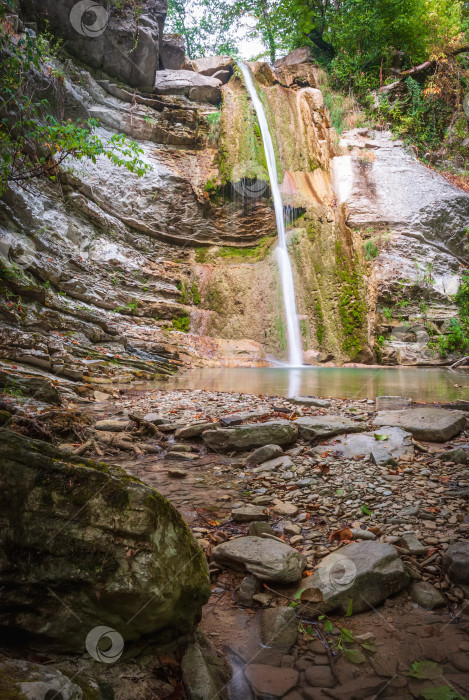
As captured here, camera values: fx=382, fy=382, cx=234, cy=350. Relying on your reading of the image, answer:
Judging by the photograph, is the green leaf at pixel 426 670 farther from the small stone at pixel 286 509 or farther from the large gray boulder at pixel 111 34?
the large gray boulder at pixel 111 34

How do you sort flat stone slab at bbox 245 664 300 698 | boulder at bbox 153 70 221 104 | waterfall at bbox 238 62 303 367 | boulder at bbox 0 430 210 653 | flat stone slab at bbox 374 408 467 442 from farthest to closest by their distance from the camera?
boulder at bbox 153 70 221 104 → waterfall at bbox 238 62 303 367 → flat stone slab at bbox 374 408 467 442 → flat stone slab at bbox 245 664 300 698 → boulder at bbox 0 430 210 653

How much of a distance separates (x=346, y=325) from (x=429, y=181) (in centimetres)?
627

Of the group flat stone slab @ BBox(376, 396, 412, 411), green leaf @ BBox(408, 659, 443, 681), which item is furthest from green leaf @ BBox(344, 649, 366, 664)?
flat stone slab @ BBox(376, 396, 412, 411)

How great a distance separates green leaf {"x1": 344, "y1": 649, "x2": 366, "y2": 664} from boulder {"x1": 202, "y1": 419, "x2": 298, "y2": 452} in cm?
202

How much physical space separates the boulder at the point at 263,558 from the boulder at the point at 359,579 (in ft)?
0.29

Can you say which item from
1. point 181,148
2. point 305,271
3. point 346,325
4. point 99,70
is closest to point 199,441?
point 346,325

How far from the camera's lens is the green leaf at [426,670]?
3.89 ft

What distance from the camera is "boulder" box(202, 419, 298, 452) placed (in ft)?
11.0

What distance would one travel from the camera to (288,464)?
289cm

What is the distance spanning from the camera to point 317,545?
74.5 inches

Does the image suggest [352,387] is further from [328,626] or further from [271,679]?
[271,679]

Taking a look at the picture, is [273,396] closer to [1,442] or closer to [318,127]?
[1,442]

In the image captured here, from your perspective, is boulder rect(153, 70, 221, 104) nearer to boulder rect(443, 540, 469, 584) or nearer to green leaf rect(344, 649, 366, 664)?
boulder rect(443, 540, 469, 584)

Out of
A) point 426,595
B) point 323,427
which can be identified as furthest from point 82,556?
point 323,427
